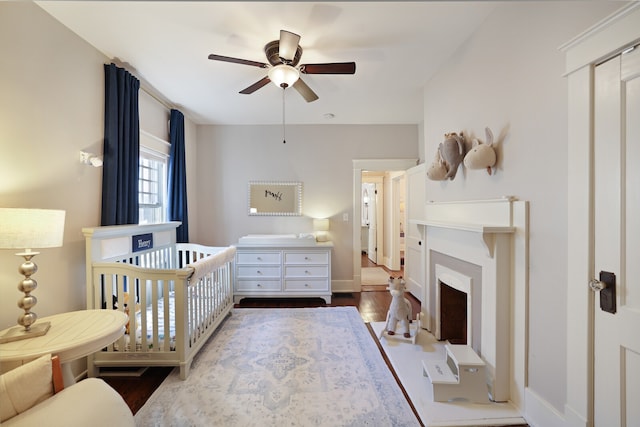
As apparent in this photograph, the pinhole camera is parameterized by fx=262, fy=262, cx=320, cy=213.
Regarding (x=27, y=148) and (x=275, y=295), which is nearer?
(x=27, y=148)

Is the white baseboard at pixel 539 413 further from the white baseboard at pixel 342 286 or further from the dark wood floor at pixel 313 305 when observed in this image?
the white baseboard at pixel 342 286

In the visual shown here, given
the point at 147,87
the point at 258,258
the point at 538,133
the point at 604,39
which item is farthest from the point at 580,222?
the point at 147,87

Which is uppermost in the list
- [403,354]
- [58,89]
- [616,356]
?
[58,89]

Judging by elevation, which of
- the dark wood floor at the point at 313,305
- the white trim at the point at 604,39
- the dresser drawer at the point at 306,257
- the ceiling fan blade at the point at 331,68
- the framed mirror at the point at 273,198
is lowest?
the dark wood floor at the point at 313,305

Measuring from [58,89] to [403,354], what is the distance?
3115 millimetres

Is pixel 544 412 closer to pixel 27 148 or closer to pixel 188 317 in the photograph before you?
pixel 188 317

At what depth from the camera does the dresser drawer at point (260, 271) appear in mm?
3309

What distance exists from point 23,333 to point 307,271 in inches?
96.4

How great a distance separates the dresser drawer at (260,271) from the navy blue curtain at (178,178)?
0.78 m

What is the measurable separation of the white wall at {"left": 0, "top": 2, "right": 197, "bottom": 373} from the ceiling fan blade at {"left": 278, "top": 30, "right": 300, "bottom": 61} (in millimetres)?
1471

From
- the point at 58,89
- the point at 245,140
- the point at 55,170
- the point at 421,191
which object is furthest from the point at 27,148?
the point at 421,191

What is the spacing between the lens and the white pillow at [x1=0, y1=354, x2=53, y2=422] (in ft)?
3.13

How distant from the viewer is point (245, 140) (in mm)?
3738

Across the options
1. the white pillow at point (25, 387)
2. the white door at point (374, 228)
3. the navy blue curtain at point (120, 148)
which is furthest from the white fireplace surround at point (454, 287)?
the white door at point (374, 228)
